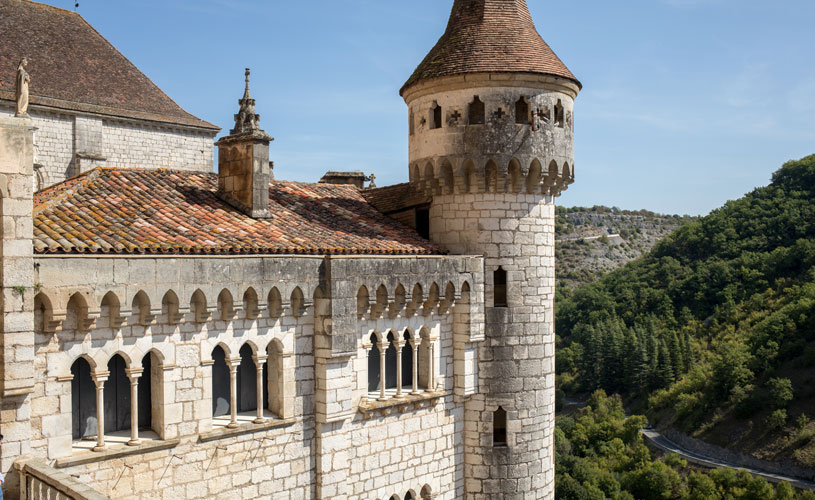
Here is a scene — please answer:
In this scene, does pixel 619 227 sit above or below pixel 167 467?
above

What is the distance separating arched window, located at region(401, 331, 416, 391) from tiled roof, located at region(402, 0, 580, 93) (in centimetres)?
651

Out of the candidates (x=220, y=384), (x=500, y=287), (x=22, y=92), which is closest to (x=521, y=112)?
(x=500, y=287)

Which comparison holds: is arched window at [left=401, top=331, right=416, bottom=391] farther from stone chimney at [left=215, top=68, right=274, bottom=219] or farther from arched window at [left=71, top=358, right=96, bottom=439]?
arched window at [left=71, top=358, right=96, bottom=439]

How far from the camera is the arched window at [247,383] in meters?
13.9

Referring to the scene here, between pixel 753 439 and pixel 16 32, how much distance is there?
2679 inches

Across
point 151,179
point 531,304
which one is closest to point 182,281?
point 151,179

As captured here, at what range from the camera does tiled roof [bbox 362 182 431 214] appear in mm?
18688

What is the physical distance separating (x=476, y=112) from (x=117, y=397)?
398 inches

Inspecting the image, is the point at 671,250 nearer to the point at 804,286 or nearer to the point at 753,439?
the point at 804,286

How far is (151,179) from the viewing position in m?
15.7

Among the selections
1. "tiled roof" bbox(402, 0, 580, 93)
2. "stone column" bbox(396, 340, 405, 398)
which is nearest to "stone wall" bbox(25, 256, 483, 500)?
"stone column" bbox(396, 340, 405, 398)

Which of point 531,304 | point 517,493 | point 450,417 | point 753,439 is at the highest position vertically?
point 531,304

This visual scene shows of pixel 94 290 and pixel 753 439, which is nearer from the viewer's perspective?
pixel 94 290

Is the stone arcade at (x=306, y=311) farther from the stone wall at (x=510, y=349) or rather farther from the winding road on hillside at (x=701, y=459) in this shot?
the winding road on hillside at (x=701, y=459)
